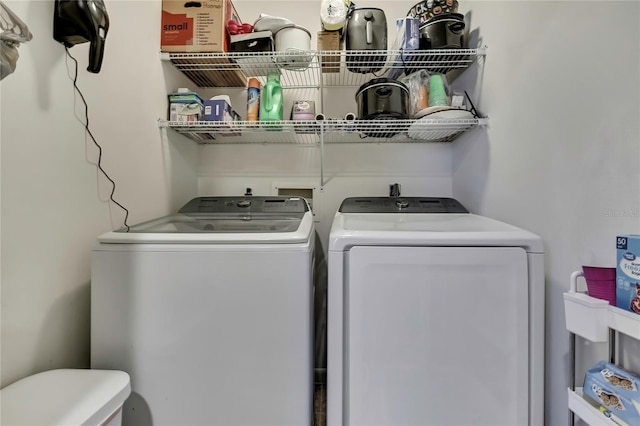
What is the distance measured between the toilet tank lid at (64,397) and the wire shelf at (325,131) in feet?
3.59

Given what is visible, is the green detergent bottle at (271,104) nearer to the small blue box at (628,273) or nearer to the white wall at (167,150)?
the white wall at (167,150)

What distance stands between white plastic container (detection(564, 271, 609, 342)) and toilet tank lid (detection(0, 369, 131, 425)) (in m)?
1.15

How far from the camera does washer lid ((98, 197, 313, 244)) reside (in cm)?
93

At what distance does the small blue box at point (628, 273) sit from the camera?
0.60 metres

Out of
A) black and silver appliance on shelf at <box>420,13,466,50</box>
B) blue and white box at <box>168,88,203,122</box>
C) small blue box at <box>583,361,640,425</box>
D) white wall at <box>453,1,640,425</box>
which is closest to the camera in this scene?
small blue box at <box>583,361,640,425</box>

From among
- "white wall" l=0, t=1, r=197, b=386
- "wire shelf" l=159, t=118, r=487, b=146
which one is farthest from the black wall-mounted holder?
"wire shelf" l=159, t=118, r=487, b=146

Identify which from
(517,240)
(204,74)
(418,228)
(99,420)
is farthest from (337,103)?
(99,420)

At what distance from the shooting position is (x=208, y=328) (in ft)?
2.98

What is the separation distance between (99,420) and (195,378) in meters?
0.26

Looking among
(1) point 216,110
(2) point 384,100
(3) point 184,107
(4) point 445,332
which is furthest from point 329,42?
(4) point 445,332

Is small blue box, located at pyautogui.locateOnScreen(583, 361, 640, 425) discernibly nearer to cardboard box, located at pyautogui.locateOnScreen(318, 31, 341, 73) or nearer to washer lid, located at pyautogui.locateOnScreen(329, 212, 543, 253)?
washer lid, located at pyautogui.locateOnScreen(329, 212, 543, 253)

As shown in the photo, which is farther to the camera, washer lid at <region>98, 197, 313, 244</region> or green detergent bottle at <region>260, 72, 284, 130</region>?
green detergent bottle at <region>260, 72, 284, 130</region>

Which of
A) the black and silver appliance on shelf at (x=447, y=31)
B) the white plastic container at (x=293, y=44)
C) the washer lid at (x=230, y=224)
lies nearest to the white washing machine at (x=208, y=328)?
the washer lid at (x=230, y=224)

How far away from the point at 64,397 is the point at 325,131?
1388 millimetres
